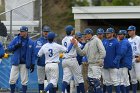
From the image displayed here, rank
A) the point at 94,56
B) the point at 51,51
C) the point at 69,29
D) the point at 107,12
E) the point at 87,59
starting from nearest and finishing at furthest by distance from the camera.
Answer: the point at 51,51 < the point at 94,56 < the point at 87,59 < the point at 69,29 < the point at 107,12

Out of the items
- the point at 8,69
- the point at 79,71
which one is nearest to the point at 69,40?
the point at 79,71

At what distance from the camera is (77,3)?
42.2 meters

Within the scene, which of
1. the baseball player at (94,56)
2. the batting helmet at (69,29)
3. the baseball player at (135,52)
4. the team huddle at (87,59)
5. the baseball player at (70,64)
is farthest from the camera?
the baseball player at (135,52)

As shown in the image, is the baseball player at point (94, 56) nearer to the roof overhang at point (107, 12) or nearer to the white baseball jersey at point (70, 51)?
the white baseball jersey at point (70, 51)

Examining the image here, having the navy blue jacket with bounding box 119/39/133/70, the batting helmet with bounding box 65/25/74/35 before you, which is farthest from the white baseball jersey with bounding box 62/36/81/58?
the navy blue jacket with bounding box 119/39/133/70

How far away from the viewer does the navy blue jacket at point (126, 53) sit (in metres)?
17.0

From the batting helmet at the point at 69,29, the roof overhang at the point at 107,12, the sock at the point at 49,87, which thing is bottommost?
the sock at the point at 49,87

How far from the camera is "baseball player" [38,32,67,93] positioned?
16016 millimetres

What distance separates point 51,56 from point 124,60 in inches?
98.3

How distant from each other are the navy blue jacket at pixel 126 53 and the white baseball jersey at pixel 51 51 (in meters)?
1.98

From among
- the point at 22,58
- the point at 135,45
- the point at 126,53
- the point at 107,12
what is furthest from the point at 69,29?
the point at 107,12

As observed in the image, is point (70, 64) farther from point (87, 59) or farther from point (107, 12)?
point (107, 12)

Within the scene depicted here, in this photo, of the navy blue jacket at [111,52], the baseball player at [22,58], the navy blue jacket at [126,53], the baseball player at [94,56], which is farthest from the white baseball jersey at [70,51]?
the navy blue jacket at [126,53]

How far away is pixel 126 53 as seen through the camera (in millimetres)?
17141
